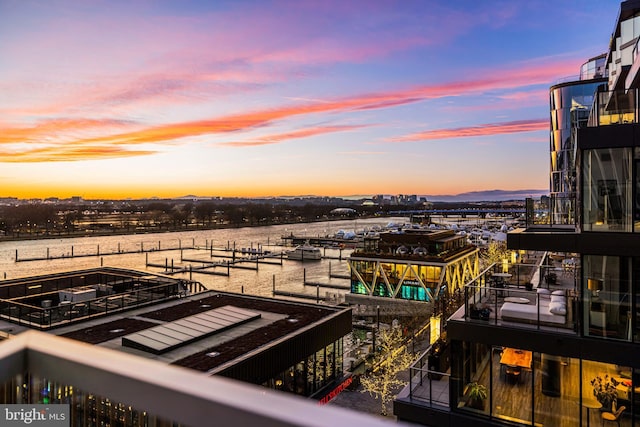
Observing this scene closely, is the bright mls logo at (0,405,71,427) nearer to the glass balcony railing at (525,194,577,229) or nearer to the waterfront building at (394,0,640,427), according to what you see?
the waterfront building at (394,0,640,427)

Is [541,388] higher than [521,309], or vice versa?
[521,309]

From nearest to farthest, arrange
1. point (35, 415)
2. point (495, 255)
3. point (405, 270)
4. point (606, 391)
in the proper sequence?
point (35, 415) → point (606, 391) → point (405, 270) → point (495, 255)

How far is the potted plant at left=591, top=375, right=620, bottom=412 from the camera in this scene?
654 cm

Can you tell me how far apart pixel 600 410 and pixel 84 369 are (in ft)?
24.7

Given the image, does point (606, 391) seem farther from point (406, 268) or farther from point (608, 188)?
point (406, 268)

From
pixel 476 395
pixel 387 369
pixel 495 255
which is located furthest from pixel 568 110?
pixel 476 395

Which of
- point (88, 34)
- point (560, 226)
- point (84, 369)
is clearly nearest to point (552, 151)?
point (560, 226)

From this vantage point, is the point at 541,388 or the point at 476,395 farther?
the point at 476,395

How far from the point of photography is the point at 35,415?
1.21m

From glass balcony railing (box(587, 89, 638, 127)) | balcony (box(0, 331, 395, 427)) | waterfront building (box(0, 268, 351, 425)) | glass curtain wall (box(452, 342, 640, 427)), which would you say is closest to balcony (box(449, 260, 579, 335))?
glass curtain wall (box(452, 342, 640, 427))

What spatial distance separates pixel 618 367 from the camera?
6.54 meters

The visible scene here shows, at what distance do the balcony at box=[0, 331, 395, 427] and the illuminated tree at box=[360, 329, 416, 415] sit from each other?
1317 cm

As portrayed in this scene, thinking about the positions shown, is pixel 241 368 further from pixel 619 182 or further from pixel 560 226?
pixel 619 182

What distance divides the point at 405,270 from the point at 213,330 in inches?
640
